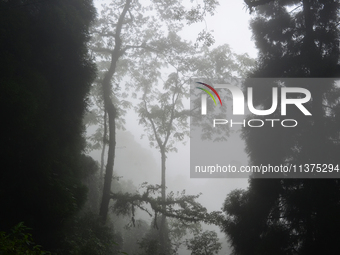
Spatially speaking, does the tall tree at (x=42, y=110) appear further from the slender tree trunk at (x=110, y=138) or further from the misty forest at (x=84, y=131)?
the slender tree trunk at (x=110, y=138)

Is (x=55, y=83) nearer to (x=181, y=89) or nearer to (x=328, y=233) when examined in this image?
(x=328, y=233)

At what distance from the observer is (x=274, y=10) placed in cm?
949

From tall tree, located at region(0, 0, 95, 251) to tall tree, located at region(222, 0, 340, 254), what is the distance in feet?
18.5

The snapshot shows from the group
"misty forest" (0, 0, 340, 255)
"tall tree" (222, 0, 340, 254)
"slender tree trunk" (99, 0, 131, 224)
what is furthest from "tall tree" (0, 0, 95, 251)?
"tall tree" (222, 0, 340, 254)

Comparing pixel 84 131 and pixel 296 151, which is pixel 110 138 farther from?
pixel 296 151

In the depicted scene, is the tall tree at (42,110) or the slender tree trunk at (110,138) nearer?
the tall tree at (42,110)

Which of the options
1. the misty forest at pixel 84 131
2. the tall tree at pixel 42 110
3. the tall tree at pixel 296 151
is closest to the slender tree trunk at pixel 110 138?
the misty forest at pixel 84 131

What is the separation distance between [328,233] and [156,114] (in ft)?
44.0

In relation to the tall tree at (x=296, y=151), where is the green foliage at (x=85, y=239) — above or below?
below

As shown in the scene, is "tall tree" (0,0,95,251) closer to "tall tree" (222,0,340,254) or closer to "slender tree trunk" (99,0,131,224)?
"slender tree trunk" (99,0,131,224)

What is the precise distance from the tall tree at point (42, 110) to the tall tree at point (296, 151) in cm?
563

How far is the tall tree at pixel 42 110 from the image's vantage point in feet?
16.6

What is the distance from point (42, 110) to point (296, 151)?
8152mm

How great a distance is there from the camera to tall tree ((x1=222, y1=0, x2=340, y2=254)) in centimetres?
648
